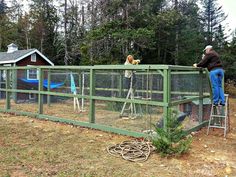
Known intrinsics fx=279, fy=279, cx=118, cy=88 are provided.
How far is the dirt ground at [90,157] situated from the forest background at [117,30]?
479 inches

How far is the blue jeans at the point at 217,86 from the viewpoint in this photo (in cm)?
667

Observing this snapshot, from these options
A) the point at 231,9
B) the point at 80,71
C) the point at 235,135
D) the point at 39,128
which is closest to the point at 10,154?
the point at 39,128

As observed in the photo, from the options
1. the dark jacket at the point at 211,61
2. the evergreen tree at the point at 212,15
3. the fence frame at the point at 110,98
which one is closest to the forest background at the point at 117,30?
the evergreen tree at the point at 212,15

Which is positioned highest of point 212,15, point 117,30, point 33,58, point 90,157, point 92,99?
point 212,15

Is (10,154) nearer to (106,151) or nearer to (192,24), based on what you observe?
(106,151)

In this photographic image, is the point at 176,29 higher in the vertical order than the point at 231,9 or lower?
lower

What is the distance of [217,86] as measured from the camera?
671 cm

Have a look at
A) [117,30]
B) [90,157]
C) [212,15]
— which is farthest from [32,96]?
[212,15]

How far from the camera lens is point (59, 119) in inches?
301

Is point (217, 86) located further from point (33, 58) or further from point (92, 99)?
point (33, 58)

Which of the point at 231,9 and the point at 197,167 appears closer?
the point at 197,167

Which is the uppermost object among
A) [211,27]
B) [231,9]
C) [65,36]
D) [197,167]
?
[231,9]

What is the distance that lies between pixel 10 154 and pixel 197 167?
3.13m

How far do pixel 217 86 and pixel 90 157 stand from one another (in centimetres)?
370
